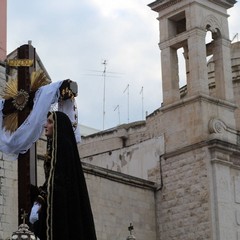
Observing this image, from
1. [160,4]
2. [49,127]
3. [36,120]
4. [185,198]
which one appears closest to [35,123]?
[36,120]

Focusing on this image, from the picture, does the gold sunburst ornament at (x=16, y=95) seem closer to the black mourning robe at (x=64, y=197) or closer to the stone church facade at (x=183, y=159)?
the black mourning robe at (x=64, y=197)

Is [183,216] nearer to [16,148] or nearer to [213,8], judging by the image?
[213,8]

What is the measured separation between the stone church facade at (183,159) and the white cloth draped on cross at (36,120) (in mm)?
9257

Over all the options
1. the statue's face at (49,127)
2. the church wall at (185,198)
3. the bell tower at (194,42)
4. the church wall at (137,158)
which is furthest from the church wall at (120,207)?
the statue's face at (49,127)

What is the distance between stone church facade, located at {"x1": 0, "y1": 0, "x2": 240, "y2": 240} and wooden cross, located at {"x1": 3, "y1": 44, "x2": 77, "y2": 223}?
920 cm

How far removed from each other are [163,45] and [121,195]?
3567 millimetres

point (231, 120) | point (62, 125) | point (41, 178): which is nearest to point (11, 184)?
point (41, 178)

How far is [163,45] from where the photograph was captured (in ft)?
61.9

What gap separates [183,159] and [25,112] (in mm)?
10616

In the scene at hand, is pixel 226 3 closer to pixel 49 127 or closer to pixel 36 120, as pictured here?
pixel 36 120

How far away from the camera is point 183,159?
17.6 meters

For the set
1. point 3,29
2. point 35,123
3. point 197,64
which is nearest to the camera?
point 35,123

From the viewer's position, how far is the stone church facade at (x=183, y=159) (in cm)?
1697

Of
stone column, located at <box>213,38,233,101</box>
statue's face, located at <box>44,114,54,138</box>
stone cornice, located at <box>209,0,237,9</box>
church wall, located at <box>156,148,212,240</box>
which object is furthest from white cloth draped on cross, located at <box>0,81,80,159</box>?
stone cornice, located at <box>209,0,237,9</box>
